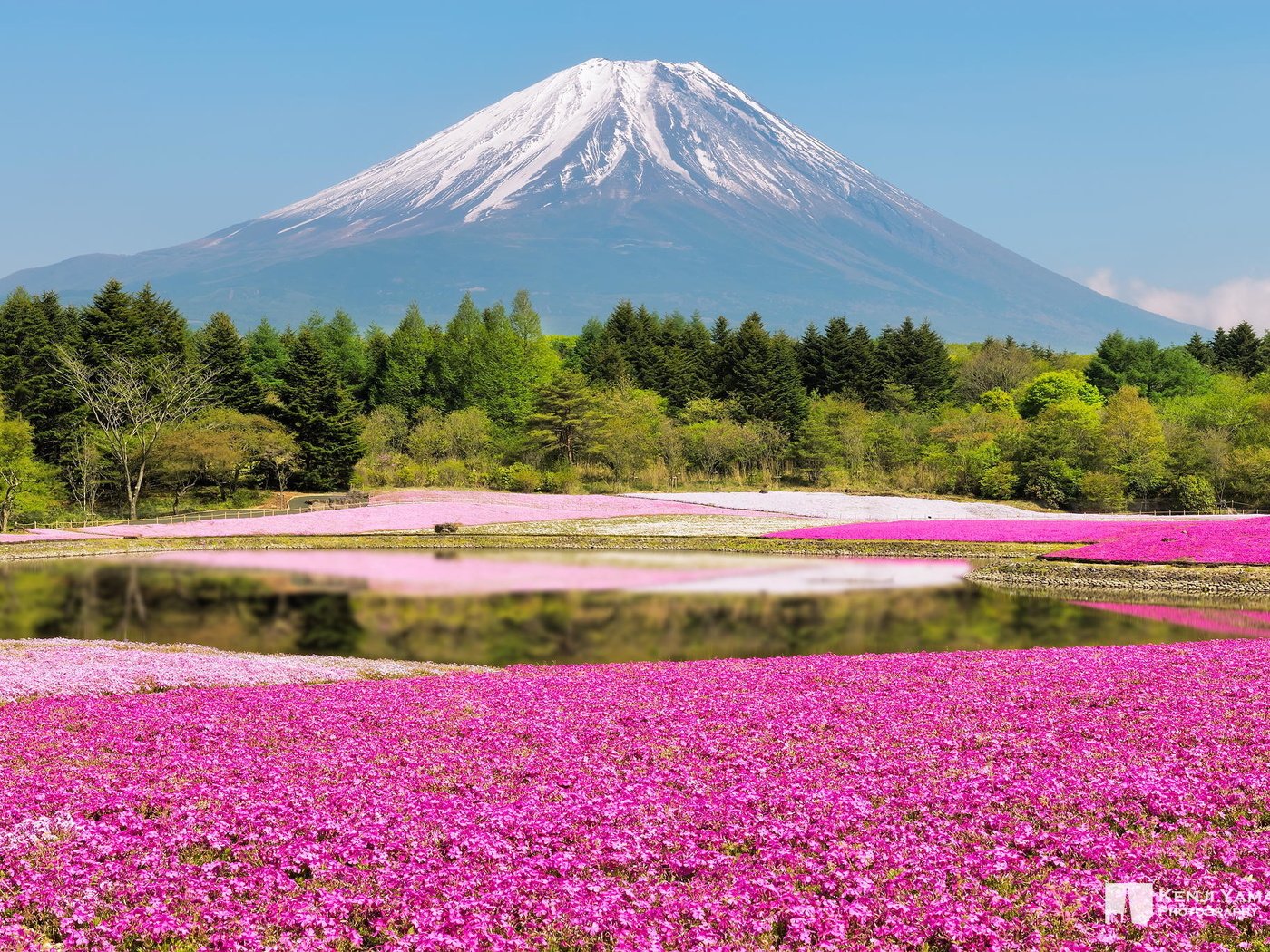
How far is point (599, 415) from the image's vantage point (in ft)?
259

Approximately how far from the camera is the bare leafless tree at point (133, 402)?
64.2 metres

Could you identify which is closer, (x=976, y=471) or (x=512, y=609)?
(x=512, y=609)

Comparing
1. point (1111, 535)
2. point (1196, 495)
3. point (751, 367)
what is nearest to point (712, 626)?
point (1111, 535)

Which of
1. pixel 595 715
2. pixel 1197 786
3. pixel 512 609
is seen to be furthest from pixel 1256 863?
pixel 512 609

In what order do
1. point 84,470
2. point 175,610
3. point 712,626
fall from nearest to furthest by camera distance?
point 712,626
point 175,610
point 84,470

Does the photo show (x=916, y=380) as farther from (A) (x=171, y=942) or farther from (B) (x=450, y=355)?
(A) (x=171, y=942)

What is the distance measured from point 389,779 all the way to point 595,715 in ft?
12.1

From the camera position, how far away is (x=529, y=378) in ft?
334

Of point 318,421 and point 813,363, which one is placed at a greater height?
point 813,363

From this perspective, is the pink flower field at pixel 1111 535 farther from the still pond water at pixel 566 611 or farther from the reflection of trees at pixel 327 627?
the reflection of trees at pixel 327 627

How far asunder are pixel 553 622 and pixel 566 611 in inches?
66.4

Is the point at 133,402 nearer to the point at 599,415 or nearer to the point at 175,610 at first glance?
the point at 599,415

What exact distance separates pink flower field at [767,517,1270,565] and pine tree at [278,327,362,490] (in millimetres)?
38180

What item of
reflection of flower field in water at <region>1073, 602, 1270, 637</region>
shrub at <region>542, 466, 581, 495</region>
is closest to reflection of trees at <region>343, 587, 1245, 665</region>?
reflection of flower field in water at <region>1073, 602, 1270, 637</region>
